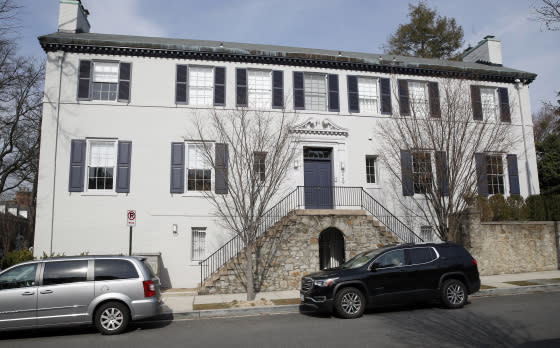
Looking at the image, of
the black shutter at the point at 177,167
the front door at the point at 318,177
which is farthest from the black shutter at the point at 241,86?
the front door at the point at 318,177

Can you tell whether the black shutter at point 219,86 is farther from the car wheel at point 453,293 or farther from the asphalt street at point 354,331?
the car wheel at point 453,293

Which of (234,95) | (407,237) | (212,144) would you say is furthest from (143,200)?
(407,237)

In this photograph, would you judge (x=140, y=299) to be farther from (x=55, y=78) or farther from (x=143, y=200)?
(x=55, y=78)

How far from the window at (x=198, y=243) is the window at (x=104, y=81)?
621cm

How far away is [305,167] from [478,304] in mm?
8281

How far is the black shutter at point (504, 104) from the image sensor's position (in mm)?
18141

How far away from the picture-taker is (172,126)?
1586 centimetres

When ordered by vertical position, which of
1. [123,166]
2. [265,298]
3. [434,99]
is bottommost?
[265,298]

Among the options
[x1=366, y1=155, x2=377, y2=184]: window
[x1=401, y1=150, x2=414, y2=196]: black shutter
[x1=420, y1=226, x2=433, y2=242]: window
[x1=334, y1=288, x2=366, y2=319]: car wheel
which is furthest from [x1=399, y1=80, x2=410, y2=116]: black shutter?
[x1=334, y1=288, x2=366, y2=319]: car wheel

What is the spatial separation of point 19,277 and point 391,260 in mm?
8528

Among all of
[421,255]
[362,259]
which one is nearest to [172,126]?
[362,259]

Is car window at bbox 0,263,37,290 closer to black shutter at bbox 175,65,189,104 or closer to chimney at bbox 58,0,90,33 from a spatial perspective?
black shutter at bbox 175,65,189,104

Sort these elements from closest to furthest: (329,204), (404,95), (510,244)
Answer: (510,244) < (329,204) < (404,95)

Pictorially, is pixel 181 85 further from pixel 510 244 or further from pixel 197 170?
pixel 510 244
